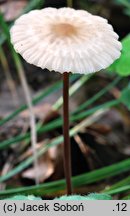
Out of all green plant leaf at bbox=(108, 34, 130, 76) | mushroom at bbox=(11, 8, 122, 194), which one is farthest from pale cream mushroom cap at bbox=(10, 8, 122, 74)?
green plant leaf at bbox=(108, 34, 130, 76)

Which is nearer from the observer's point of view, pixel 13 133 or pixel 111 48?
pixel 111 48

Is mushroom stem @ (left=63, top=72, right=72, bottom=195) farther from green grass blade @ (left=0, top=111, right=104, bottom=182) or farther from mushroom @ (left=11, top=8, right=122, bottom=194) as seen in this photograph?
green grass blade @ (left=0, top=111, right=104, bottom=182)

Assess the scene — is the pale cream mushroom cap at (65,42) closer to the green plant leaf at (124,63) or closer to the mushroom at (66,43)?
the mushroom at (66,43)

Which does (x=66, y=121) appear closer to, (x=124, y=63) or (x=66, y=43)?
(x=66, y=43)

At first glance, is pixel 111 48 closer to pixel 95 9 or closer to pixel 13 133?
pixel 13 133

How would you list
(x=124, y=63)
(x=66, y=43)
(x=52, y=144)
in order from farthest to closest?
(x=52, y=144)
(x=124, y=63)
(x=66, y=43)

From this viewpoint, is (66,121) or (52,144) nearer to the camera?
(66,121)

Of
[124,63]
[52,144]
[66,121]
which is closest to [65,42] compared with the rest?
[66,121]

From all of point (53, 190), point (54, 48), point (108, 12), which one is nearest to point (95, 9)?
point (108, 12)

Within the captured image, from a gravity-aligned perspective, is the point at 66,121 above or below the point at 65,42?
below
